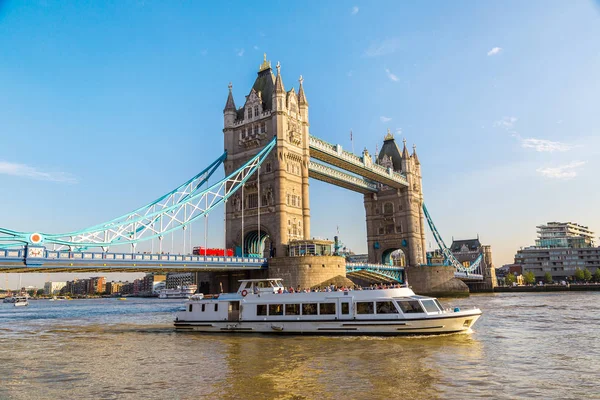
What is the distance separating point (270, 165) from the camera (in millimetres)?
60219

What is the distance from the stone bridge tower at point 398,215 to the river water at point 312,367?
210 feet

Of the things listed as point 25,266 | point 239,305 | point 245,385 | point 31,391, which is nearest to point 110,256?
point 25,266

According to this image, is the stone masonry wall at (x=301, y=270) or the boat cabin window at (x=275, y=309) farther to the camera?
the stone masonry wall at (x=301, y=270)

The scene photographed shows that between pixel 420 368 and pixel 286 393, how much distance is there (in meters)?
5.83

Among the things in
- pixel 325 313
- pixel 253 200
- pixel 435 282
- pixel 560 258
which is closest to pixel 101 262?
pixel 325 313

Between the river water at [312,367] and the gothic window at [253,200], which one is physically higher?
the gothic window at [253,200]

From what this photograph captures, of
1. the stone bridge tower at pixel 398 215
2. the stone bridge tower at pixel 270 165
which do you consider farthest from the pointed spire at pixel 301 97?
the stone bridge tower at pixel 398 215

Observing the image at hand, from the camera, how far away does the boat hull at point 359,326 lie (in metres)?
24.7

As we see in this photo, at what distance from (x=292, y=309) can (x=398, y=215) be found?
225 ft

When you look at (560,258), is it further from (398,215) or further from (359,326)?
(359,326)

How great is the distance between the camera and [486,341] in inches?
912

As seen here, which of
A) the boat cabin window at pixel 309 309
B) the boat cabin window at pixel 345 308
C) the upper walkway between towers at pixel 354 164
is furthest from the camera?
the upper walkway between towers at pixel 354 164

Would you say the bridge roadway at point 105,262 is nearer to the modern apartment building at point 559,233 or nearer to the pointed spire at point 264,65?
the pointed spire at point 264,65

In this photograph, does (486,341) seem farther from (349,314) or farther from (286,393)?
(286,393)
